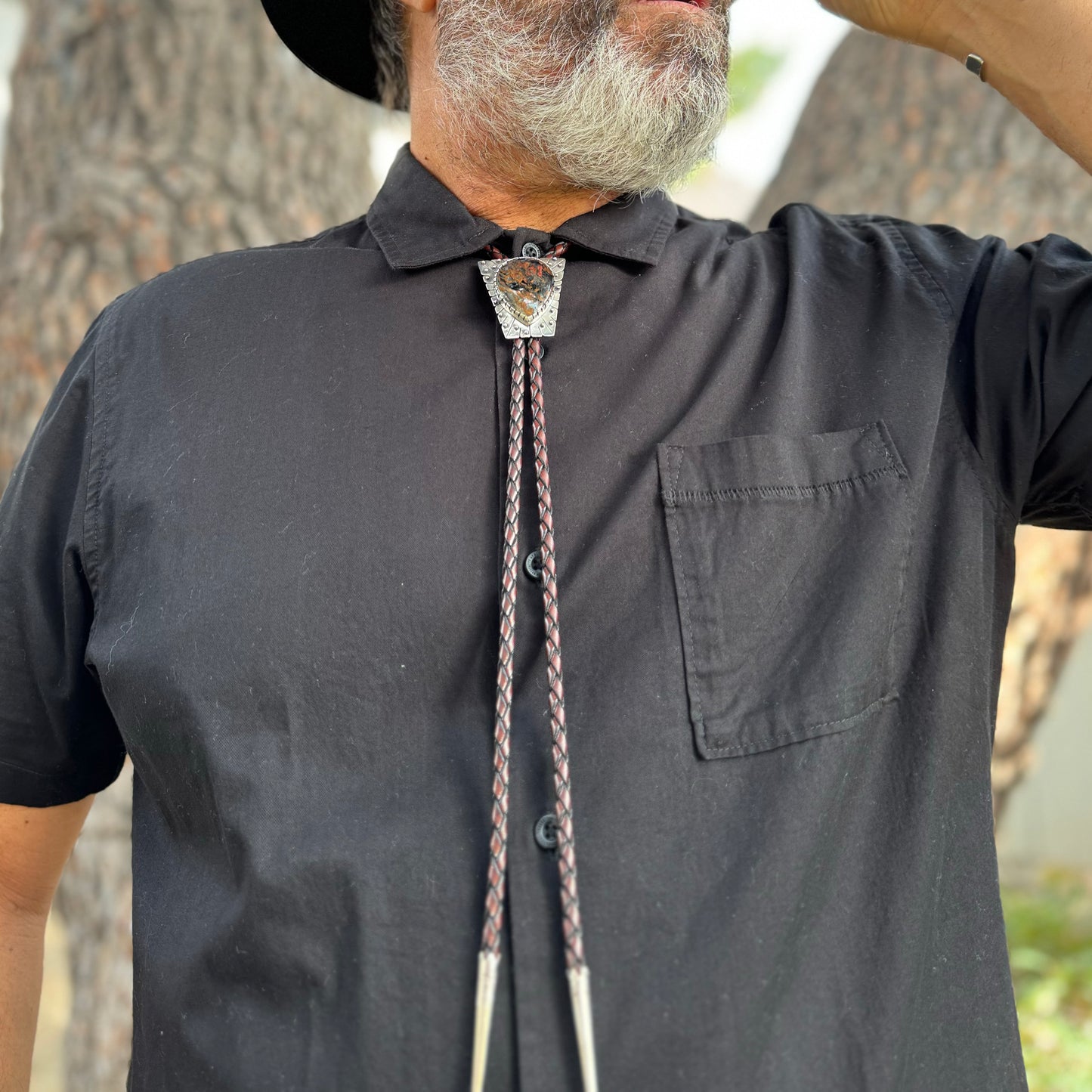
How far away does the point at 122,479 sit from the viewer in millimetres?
1533

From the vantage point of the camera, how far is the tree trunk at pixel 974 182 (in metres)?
2.84

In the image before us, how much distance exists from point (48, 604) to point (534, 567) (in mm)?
639

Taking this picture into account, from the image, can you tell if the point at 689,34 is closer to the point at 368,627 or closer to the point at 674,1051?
the point at 368,627

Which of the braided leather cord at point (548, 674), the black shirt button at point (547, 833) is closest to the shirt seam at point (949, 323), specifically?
the braided leather cord at point (548, 674)

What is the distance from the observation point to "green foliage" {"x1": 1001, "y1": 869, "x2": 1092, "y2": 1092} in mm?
4215

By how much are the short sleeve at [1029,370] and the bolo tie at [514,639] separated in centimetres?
50

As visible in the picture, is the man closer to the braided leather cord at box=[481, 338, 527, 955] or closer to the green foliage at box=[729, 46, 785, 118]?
the braided leather cord at box=[481, 338, 527, 955]

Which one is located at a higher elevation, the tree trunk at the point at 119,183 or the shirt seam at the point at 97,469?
the tree trunk at the point at 119,183

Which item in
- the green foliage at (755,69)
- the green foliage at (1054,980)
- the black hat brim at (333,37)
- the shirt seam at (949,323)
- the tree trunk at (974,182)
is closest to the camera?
the shirt seam at (949,323)

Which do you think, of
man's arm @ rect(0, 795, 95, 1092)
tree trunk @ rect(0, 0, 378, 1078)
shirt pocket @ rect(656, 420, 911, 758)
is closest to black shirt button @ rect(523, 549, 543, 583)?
shirt pocket @ rect(656, 420, 911, 758)

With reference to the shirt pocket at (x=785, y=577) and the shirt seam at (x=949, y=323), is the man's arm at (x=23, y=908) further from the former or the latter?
the shirt seam at (x=949, y=323)

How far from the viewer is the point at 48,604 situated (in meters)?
1.58

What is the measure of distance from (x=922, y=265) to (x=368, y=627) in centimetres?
83

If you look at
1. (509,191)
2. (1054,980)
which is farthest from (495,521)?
(1054,980)
